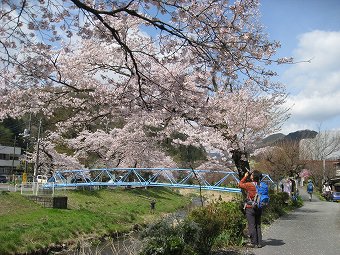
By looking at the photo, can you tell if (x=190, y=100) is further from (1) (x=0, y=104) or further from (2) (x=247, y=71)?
(1) (x=0, y=104)

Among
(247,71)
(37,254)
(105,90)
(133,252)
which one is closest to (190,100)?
(105,90)

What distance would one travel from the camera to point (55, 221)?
16.2 m

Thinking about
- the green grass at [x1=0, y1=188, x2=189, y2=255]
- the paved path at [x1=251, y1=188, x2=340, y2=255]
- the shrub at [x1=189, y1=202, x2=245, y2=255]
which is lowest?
the green grass at [x1=0, y1=188, x2=189, y2=255]

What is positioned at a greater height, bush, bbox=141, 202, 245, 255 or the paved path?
bush, bbox=141, 202, 245, 255

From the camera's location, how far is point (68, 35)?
6.72 meters

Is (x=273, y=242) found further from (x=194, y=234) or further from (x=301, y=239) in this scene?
(x=194, y=234)

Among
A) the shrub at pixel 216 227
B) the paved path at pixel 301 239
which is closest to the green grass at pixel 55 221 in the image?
the shrub at pixel 216 227

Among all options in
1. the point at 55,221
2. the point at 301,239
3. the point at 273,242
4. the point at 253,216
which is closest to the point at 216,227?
the point at 253,216

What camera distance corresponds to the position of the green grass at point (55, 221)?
43.2ft

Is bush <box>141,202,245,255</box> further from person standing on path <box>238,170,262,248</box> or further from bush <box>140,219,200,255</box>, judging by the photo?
person standing on path <box>238,170,262,248</box>

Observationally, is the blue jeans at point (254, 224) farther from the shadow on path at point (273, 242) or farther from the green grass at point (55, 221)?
the green grass at point (55, 221)

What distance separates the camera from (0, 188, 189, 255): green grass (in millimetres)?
13164

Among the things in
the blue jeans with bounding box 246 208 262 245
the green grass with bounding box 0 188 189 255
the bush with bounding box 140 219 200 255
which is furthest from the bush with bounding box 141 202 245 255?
the green grass with bounding box 0 188 189 255

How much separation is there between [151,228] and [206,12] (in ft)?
11.1
